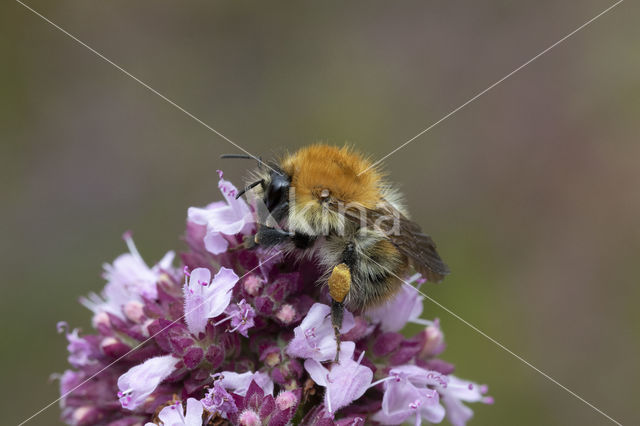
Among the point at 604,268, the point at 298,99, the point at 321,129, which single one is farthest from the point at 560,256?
the point at 298,99

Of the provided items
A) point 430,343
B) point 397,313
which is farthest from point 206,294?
point 430,343

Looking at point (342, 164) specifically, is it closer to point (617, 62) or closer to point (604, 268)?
point (604, 268)

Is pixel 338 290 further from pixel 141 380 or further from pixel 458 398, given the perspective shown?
pixel 458 398

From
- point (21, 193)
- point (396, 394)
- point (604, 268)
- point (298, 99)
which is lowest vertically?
point (604, 268)

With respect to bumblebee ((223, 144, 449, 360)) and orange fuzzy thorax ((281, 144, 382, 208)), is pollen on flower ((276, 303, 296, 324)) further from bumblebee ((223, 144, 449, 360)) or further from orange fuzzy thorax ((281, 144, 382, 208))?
orange fuzzy thorax ((281, 144, 382, 208))

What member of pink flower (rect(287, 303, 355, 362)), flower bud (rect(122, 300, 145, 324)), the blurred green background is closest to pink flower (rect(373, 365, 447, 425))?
pink flower (rect(287, 303, 355, 362))

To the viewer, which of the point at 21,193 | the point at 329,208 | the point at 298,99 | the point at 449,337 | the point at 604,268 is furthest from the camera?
the point at 298,99

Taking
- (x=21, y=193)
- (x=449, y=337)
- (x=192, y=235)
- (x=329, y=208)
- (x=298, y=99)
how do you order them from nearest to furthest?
(x=329, y=208), (x=192, y=235), (x=449, y=337), (x=21, y=193), (x=298, y=99)
